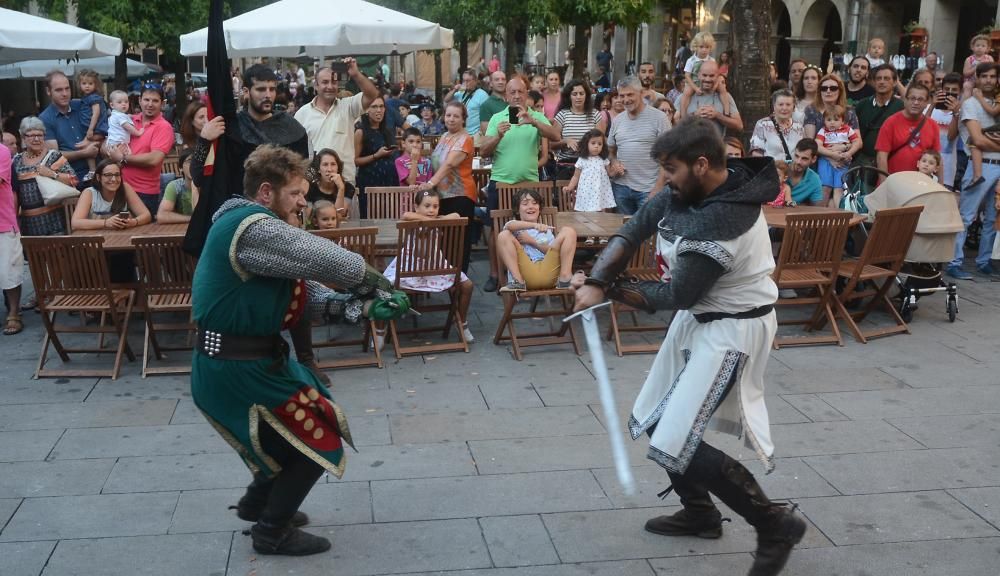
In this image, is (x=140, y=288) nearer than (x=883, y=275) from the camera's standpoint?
Yes

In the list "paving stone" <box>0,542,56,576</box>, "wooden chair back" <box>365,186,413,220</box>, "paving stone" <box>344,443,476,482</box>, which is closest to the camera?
"paving stone" <box>0,542,56,576</box>

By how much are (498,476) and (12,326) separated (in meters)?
4.64

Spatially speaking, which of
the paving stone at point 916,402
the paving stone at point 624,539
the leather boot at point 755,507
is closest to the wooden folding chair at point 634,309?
the paving stone at point 916,402

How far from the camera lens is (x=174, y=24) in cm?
1922

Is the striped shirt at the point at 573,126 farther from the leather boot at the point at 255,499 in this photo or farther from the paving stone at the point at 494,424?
the leather boot at the point at 255,499

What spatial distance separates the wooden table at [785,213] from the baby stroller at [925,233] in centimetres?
36

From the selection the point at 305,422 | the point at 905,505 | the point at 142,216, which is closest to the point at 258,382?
the point at 305,422

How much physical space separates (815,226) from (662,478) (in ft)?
10.2

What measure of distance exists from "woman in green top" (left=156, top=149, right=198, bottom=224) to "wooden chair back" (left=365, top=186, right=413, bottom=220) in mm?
1567

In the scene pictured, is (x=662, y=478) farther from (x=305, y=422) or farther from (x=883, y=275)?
(x=883, y=275)

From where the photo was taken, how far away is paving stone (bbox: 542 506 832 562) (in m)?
4.35

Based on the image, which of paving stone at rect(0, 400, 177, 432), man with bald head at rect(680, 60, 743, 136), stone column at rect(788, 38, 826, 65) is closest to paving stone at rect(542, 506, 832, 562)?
paving stone at rect(0, 400, 177, 432)

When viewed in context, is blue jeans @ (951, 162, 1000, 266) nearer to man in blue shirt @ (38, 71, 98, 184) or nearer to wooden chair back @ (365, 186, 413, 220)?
wooden chair back @ (365, 186, 413, 220)

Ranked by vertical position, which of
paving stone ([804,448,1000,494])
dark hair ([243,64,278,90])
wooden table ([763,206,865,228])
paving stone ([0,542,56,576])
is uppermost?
dark hair ([243,64,278,90])
